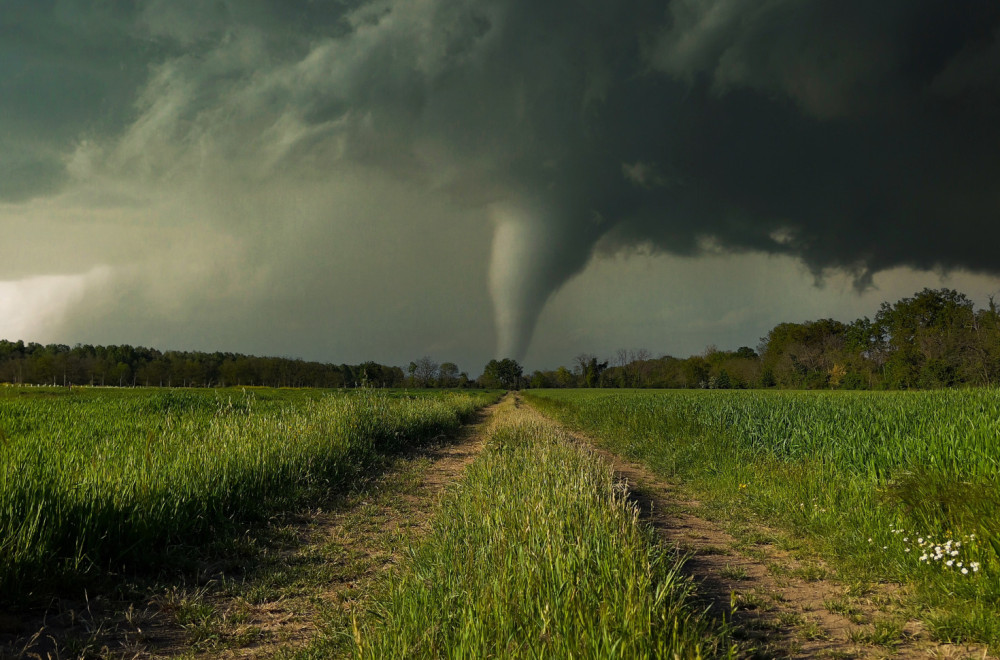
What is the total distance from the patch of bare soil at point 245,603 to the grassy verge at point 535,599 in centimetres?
65

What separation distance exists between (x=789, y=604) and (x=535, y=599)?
3.00 metres

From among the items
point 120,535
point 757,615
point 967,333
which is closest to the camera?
point 757,615

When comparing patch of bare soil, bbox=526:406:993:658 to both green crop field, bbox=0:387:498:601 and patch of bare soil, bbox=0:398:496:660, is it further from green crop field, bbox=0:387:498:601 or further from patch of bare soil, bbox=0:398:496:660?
green crop field, bbox=0:387:498:601

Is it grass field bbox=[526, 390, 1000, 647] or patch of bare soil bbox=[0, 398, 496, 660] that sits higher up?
grass field bbox=[526, 390, 1000, 647]

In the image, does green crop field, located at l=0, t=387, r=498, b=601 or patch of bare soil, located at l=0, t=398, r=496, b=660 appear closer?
patch of bare soil, located at l=0, t=398, r=496, b=660

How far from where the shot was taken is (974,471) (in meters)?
5.66

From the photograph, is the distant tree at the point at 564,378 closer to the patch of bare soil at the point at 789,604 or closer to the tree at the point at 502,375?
the tree at the point at 502,375

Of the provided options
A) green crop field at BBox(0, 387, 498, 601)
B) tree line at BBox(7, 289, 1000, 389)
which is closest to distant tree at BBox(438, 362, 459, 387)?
tree line at BBox(7, 289, 1000, 389)

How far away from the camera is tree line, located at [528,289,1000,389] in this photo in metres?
49.7

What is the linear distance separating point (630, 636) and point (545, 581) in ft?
2.59

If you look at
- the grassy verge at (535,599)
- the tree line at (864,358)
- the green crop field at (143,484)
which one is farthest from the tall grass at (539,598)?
the tree line at (864,358)

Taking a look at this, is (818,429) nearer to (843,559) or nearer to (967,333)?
(843,559)

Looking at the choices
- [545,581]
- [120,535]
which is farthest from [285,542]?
[545,581]

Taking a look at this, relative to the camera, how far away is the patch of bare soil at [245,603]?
12.1 feet
